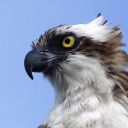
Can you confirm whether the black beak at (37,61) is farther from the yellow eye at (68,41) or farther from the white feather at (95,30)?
the white feather at (95,30)

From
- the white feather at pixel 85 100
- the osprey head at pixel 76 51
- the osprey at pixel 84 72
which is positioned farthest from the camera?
the osprey head at pixel 76 51

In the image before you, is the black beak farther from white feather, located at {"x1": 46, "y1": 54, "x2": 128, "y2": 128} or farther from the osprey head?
white feather, located at {"x1": 46, "y1": 54, "x2": 128, "y2": 128}

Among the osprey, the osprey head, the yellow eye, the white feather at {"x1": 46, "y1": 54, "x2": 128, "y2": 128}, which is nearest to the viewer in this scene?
the white feather at {"x1": 46, "y1": 54, "x2": 128, "y2": 128}

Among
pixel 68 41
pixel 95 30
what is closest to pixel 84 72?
pixel 68 41

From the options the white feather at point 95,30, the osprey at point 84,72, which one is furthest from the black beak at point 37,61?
the white feather at point 95,30

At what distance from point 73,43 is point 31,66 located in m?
0.79

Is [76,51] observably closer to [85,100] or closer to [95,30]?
[95,30]

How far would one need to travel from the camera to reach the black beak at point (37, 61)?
11.1 m

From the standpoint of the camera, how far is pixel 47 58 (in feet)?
37.1

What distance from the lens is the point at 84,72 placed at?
10.9 m

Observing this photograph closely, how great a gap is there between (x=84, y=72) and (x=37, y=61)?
82 centimetres

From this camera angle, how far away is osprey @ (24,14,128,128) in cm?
1047

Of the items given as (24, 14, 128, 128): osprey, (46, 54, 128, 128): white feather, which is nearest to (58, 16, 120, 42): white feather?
(24, 14, 128, 128): osprey

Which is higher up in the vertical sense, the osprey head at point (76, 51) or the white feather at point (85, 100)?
the osprey head at point (76, 51)
